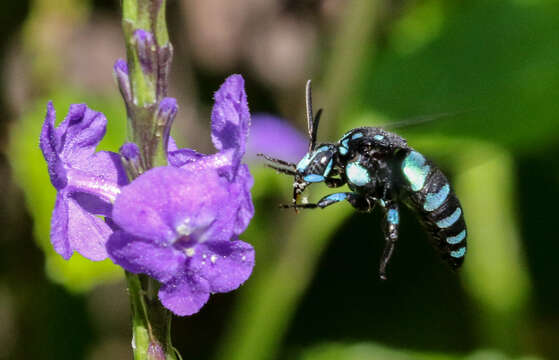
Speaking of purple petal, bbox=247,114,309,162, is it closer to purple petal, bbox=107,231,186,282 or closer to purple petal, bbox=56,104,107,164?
purple petal, bbox=56,104,107,164

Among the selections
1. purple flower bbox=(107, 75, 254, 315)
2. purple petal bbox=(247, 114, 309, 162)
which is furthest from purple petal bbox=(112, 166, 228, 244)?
purple petal bbox=(247, 114, 309, 162)

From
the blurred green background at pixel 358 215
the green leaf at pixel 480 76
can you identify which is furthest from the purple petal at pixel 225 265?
the green leaf at pixel 480 76

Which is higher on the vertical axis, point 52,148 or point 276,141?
point 52,148

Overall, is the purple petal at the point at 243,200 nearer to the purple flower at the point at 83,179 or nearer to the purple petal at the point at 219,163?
the purple petal at the point at 219,163

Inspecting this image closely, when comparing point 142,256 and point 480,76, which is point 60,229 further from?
point 480,76

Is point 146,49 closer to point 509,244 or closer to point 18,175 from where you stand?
point 18,175

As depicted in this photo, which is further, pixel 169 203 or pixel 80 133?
pixel 80 133

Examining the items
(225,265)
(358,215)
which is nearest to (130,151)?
(225,265)
